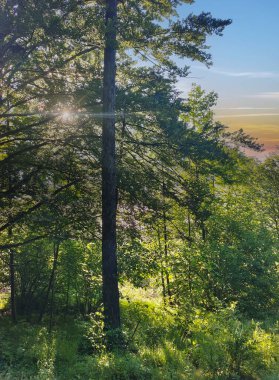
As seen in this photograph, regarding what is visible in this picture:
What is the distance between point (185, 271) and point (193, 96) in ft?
39.9

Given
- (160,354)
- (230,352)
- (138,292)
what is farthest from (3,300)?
(230,352)

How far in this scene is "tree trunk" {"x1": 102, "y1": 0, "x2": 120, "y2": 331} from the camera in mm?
10102

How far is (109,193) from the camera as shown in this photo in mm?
10336

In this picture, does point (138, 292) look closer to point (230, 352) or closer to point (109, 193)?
point (109, 193)

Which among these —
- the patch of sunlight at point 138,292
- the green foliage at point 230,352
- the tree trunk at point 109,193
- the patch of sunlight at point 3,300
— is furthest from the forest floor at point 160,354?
the patch of sunlight at point 3,300

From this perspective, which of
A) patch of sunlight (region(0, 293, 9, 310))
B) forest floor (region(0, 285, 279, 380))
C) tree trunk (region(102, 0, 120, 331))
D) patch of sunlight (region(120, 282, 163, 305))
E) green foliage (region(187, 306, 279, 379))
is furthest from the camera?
patch of sunlight (region(0, 293, 9, 310))

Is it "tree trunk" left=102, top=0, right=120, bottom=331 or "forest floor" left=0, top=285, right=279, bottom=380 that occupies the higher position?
"tree trunk" left=102, top=0, right=120, bottom=331

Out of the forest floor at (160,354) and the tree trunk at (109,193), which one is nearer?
the forest floor at (160,354)

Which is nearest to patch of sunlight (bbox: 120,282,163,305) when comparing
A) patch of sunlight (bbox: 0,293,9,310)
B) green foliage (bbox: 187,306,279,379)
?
green foliage (bbox: 187,306,279,379)

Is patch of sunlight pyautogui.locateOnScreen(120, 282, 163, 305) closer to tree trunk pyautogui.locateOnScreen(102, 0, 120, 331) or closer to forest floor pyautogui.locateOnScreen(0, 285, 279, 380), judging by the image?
forest floor pyautogui.locateOnScreen(0, 285, 279, 380)

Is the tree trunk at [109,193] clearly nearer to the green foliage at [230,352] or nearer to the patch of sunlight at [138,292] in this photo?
the green foliage at [230,352]

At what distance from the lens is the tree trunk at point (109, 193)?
33.1 ft

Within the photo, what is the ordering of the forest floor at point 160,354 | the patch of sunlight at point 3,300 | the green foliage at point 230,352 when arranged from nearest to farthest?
1. the forest floor at point 160,354
2. the green foliage at point 230,352
3. the patch of sunlight at point 3,300

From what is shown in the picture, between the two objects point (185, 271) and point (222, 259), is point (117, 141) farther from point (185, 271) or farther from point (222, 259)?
point (222, 259)
